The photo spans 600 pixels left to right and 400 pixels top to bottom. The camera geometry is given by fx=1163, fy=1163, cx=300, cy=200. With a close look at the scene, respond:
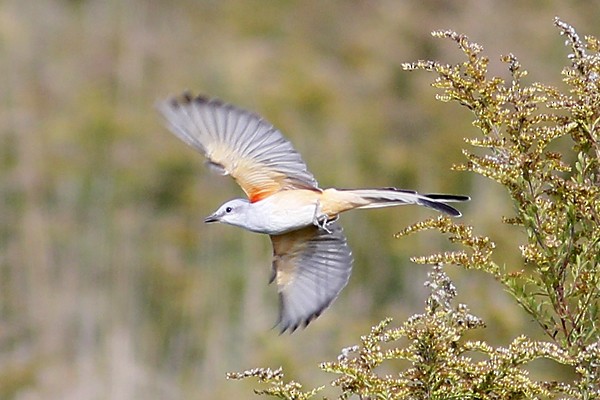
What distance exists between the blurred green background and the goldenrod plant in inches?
253

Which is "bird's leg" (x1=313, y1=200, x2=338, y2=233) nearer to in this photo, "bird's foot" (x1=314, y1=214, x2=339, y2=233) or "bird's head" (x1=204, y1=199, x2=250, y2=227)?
"bird's foot" (x1=314, y1=214, x2=339, y2=233)

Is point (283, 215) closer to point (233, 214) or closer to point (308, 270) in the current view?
point (233, 214)

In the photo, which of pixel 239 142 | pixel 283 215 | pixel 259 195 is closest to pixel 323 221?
pixel 283 215

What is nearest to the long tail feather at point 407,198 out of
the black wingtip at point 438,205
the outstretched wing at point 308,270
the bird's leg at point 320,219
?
the black wingtip at point 438,205

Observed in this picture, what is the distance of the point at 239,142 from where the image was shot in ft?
14.8

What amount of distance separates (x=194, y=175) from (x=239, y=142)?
8.63m

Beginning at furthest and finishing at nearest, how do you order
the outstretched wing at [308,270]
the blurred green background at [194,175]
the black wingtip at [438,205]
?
the blurred green background at [194,175] → the outstretched wing at [308,270] → the black wingtip at [438,205]

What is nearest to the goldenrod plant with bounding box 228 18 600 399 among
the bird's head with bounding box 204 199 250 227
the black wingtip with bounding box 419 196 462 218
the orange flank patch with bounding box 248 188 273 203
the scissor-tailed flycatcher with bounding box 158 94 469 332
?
the black wingtip with bounding box 419 196 462 218

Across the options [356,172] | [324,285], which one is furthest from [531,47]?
[324,285]

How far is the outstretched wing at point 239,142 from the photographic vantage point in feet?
14.6

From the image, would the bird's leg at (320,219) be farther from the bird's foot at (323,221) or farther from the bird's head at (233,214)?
the bird's head at (233,214)

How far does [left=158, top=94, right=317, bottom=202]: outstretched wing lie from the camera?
446 centimetres

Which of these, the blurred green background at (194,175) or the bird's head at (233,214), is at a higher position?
the blurred green background at (194,175)

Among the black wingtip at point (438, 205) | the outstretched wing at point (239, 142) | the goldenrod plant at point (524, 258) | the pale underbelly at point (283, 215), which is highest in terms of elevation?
the outstretched wing at point (239, 142)
